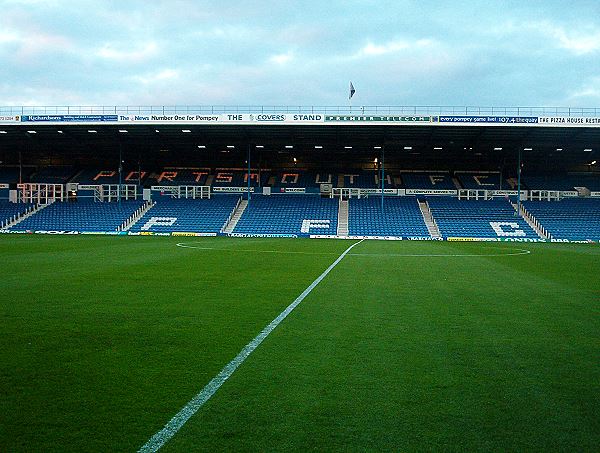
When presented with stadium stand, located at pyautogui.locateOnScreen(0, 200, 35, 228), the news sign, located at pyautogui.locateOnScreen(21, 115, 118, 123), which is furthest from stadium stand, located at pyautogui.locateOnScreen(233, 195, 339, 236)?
stadium stand, located at pyautogui.locateOnScreen(0, 200, 35, 228)

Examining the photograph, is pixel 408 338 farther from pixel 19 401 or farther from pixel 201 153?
pixel 201 153

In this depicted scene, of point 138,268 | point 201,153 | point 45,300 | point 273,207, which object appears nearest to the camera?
point 45,300

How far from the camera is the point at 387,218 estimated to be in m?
44.7

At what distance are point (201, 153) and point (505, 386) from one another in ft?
165

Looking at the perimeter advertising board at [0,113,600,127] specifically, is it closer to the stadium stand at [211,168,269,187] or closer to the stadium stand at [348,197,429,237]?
the stadium stand at [348,197,429,237]

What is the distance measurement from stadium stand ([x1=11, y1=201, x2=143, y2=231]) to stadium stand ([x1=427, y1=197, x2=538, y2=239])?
28.9m

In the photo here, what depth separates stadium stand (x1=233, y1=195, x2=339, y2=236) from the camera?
4247 centimetres

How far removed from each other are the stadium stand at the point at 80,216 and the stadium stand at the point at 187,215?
82.9 inches

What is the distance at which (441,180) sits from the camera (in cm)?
5384

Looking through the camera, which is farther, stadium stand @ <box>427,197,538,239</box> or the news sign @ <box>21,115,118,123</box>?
stadium stand @ <box>427,197,538,239</box>

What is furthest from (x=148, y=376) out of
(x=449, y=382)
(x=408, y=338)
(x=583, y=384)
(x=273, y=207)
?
(x=273, y=207)

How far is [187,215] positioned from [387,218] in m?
18.4

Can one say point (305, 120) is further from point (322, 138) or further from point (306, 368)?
point (306, 368)

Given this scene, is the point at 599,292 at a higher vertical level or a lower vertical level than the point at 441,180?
lower
